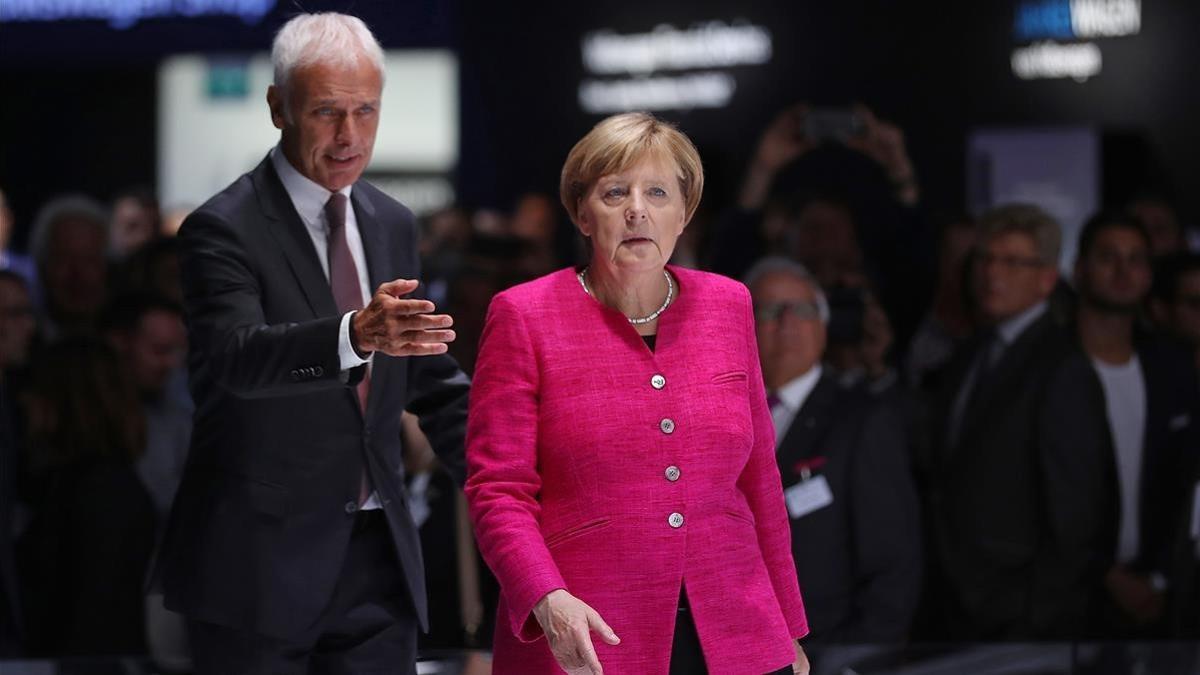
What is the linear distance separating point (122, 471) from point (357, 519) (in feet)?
8.02

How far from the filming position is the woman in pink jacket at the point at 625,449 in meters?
2.67

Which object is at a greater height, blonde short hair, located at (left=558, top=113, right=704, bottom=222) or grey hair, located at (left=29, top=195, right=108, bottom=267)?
grey hair, located at (left=29, top=195, right=108, bottom=267)

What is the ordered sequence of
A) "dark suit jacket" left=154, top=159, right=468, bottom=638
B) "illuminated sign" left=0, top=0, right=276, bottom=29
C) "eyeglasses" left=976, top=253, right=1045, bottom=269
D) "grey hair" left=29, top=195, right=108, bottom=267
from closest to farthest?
"dark suit jacket" left=154, top=159, right=468, bottom=638
"eyeglasses" left=976, top=253, right=1045, bottom=269
"grey hair" left=29, top=195, right=108, bottom=267
"illuminated sign" left=0, top=0, right=276, bottom=29

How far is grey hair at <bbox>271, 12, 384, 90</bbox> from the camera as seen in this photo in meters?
3.02

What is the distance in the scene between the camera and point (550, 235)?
795cm

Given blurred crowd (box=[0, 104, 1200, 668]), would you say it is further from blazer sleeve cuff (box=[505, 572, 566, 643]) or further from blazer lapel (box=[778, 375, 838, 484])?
blazer sleeve cuff (box=[505, 572, 566, 643])

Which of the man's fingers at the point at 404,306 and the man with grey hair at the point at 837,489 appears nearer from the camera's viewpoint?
the man's fingers at the point at 404,306

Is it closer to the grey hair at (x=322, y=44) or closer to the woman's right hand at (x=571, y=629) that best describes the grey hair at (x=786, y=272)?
the grey hair at (x=322, y=44)

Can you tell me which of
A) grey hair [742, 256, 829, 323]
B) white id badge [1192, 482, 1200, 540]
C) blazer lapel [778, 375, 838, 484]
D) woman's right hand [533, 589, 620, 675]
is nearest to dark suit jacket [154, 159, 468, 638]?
woman's right hand [533, 589, 620, 675]

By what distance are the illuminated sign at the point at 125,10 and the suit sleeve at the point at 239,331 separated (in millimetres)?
4756

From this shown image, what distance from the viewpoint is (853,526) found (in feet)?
14.7

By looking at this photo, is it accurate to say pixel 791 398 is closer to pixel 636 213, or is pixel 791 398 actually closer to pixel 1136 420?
pixel 1136 420

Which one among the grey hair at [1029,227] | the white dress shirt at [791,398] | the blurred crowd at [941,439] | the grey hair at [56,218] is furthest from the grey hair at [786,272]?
the grey hair at [56,218]

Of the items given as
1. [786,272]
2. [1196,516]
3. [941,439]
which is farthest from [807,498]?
[1196,516]
